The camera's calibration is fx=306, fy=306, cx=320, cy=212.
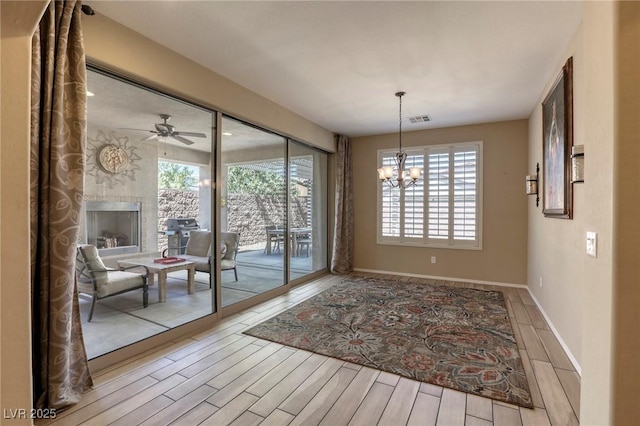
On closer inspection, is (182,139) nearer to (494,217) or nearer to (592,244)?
(592,244)

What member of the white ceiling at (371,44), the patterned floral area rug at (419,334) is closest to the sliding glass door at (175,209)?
the white ceiling at (371,44)

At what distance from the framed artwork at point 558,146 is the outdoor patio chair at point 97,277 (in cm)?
407

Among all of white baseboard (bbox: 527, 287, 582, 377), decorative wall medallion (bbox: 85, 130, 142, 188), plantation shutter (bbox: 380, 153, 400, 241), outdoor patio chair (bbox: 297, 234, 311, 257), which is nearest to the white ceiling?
decorative wall medallion (bbox: 85, 130, 142, 188)

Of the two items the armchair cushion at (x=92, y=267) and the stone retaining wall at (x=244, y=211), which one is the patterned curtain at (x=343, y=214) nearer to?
the stone retaining wall at (x=244, y=211)

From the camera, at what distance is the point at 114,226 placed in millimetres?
2688

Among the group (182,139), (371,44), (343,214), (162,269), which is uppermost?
(371,44)

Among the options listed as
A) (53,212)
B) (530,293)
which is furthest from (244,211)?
(530,293)

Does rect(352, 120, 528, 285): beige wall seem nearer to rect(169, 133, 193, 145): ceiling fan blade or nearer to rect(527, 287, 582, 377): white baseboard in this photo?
rect(527, 287, 582, 377): white baseboard

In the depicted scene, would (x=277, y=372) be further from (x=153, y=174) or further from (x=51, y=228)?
(x=153, y=174)

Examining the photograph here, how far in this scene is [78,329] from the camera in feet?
7.06

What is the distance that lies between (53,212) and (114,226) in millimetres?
699

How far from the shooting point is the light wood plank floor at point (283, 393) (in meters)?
1.91

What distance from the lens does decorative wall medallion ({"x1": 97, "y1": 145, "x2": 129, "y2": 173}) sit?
256 cm

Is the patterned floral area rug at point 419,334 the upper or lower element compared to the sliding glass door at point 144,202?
lower
